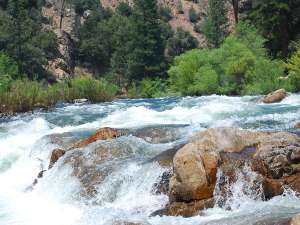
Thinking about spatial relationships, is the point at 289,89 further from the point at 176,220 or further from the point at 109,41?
the point at 109,41

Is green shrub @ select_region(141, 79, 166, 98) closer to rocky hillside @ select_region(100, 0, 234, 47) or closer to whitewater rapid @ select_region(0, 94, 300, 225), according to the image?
whitewater rapid @ select_region(0, 94, 300, 225)

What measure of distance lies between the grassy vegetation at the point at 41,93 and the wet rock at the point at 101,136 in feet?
28.1

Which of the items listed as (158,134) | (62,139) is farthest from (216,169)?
(62,139)

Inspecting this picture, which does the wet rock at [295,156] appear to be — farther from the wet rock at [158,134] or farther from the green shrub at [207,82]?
the green shrub at [207,82]

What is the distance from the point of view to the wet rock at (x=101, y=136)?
14203mm

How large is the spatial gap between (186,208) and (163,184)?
115 centimetres

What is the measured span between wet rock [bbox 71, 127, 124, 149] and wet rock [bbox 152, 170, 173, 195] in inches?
149

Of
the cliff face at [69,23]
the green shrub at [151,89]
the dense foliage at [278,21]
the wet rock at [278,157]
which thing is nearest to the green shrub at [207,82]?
the green shrub at [151,89]

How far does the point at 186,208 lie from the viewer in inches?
381

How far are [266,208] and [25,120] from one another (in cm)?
1299

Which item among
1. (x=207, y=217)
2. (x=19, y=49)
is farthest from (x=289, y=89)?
(x=19, y=49)

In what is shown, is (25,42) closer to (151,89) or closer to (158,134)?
(151,89)

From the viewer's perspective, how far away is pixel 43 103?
24.7 meters

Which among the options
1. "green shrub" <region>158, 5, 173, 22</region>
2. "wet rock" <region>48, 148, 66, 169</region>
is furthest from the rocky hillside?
"wet rock" <region>48, 148, 66, 169</region>
